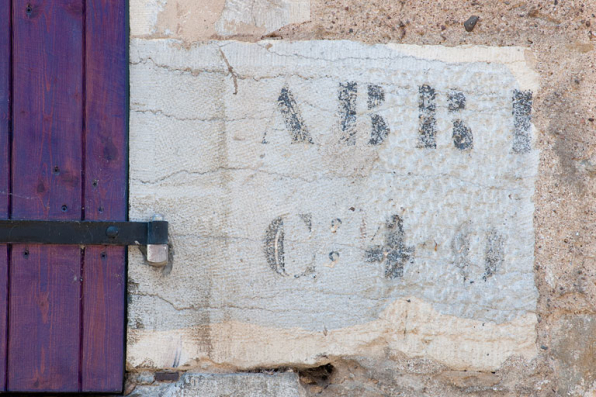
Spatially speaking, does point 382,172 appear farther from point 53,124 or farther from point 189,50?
point 53,124

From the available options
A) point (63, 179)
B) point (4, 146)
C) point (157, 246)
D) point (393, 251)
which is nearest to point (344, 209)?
point (393, 251)

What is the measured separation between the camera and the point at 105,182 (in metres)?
1.62

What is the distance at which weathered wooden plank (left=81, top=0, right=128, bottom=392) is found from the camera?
1.60m

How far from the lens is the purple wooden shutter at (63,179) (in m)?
1.59

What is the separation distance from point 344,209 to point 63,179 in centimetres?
87

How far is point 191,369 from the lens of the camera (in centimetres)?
164

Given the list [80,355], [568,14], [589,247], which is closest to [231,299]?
[80,355]

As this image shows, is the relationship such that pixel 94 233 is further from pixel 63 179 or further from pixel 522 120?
pixel 522 120

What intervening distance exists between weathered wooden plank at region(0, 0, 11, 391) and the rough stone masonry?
0.37m

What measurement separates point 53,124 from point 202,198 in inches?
19.9

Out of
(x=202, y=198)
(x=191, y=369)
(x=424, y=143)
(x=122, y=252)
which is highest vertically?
(x=424, y=143)

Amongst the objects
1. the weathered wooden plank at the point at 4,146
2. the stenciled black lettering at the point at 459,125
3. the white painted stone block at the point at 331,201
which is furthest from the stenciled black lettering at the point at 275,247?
the weathered wooden plank at the point at 4,146

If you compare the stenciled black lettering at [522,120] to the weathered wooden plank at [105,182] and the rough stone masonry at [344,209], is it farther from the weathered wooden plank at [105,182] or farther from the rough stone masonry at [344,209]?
the weathered wooden plank at [105,182]

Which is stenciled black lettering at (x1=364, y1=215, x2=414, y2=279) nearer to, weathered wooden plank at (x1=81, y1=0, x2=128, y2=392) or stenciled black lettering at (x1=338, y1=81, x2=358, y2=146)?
stenciled black lettering at (x1=338, y1=81, x2=358, y2=146)
